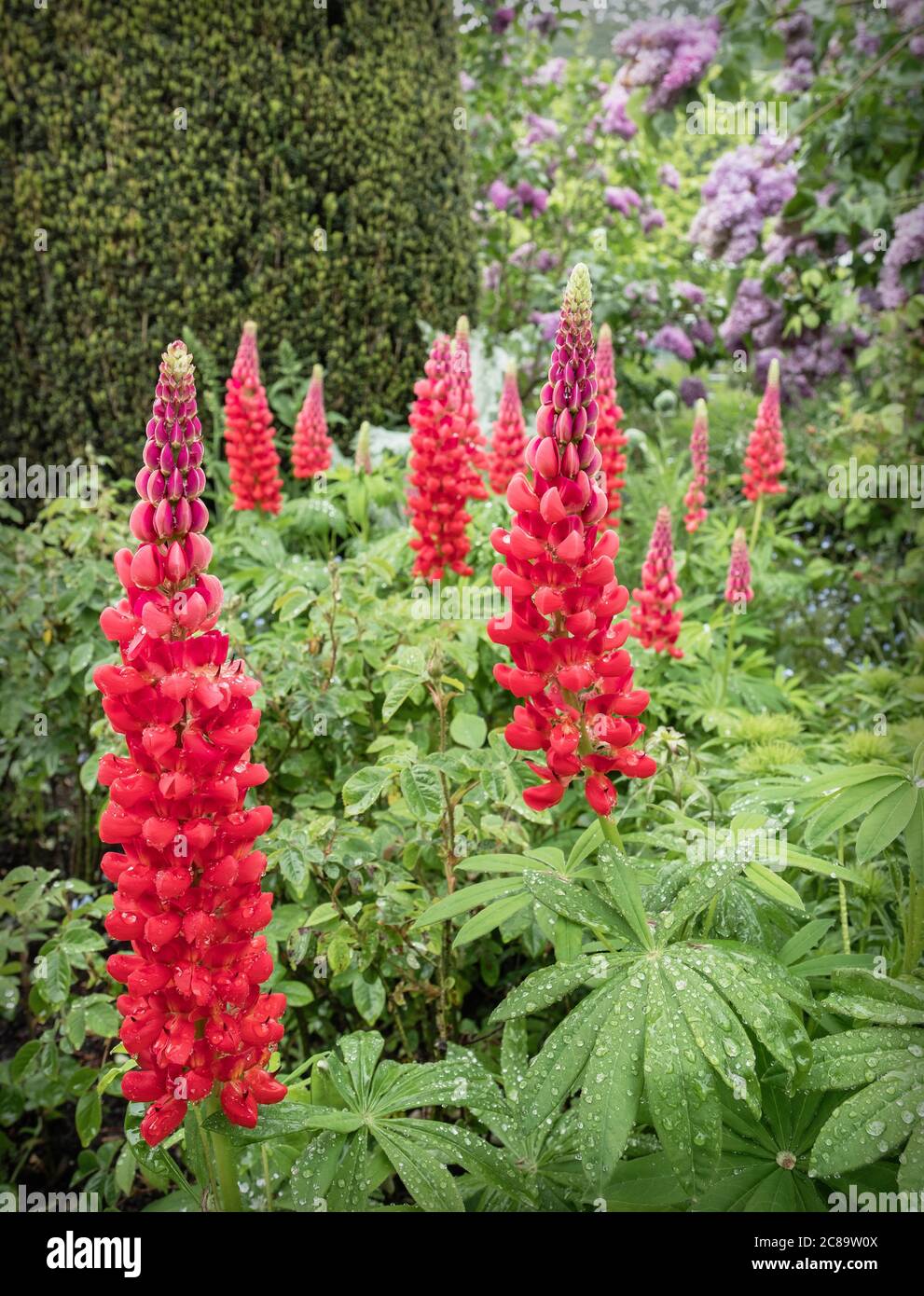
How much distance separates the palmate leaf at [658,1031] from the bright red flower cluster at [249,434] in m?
2.65

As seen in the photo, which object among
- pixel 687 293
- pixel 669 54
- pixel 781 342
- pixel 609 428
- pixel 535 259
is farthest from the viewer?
pixel 535 259

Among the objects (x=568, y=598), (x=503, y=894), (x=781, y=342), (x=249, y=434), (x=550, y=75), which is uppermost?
(x=550, y=75)

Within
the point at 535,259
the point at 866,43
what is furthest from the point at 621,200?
the point at 866,43

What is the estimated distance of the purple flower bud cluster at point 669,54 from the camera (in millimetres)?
3443

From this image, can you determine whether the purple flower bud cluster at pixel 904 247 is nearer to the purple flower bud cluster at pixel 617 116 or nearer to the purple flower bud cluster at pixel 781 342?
the purple flower bud cluster at pixel 781 342

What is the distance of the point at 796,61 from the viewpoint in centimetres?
468

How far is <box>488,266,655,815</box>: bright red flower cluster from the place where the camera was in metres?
1.35

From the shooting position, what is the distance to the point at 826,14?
336cm

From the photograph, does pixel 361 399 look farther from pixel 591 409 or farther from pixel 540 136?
pixel 591 409

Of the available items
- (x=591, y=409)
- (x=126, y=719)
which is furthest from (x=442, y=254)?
(x=126, y=719)

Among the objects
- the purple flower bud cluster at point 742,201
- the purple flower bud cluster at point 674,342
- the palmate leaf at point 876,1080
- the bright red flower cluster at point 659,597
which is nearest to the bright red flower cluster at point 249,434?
the bright red flower cluster at point 659,597

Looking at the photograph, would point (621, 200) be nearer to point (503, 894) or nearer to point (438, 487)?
point (438, 487)

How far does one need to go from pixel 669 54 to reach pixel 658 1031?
3.42 metres
